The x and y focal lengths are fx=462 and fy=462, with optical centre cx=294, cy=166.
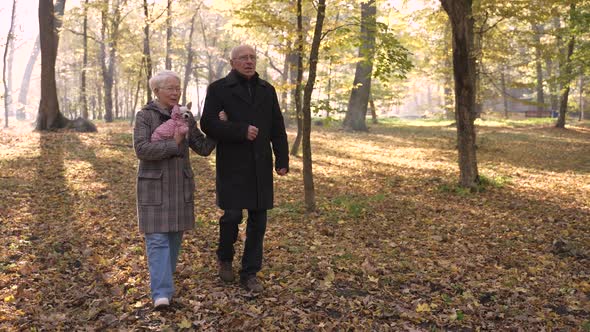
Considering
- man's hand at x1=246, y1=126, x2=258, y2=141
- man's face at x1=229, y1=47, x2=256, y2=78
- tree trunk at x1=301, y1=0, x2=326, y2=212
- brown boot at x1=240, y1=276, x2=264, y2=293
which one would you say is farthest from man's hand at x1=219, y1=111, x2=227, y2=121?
tree trunk at x1=301, y1=0, x2=326, y2=212

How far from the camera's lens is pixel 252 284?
4586 millimetres

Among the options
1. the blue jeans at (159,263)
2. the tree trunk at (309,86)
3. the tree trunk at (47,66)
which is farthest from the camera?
the tree trunk at (47,66)

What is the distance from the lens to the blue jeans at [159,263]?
399 cm

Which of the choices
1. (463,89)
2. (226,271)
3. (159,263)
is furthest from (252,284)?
(463,89)

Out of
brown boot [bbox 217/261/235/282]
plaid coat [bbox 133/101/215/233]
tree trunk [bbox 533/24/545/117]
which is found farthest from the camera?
Result: tree trunk [bbox 533/24/545/117]

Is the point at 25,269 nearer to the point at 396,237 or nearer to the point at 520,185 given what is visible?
the point at 396,237

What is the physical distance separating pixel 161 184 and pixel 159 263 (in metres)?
0.69

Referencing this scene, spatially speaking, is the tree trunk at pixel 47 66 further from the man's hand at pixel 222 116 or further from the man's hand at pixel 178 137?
the man's hand at pixel 178 137

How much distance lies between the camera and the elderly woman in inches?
152

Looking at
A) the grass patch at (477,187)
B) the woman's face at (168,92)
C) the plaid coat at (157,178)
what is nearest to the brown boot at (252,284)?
the plaid coat at (157,178)

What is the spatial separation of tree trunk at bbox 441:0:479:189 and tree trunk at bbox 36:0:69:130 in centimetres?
1377

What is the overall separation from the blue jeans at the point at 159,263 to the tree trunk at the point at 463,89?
676 centimetres

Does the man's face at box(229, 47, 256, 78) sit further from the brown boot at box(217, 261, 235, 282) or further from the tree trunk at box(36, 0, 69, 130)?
the tree trunk at box(36, 0, 69, 130)

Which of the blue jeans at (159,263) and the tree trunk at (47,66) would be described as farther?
the tree trunk at (47,66)
